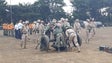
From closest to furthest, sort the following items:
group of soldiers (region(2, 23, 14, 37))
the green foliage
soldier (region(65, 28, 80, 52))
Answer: soldier (region(65, 28, 80, 52)), group of soldiers (region(2, 23, 14, 37)), the green foliage

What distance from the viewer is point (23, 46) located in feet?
82.9

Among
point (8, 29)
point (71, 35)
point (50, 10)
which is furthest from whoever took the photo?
point (50, 10)

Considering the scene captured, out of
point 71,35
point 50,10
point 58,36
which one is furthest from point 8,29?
point 50,10

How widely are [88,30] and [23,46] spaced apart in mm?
5176

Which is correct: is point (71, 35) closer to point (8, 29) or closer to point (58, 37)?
point (58, 37)

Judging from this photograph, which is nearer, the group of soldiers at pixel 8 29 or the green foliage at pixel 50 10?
the group of soldiers at pixel 8 29

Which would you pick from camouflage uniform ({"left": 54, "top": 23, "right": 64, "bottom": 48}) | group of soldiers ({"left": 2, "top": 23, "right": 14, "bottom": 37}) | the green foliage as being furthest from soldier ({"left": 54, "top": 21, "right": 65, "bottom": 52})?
the green foliage

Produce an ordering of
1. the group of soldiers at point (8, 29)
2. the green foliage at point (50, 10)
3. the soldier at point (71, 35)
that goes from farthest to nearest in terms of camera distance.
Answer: the green foliage at point (50, 10), the group of soldiers at point (8, 29), the soldier at point (71, 35)

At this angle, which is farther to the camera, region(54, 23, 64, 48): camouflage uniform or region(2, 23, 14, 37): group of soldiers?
region(2, 23, 14, 37): group of soldiers

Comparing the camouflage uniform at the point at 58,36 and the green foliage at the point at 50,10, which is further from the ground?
the green foliage at the point at 50,10

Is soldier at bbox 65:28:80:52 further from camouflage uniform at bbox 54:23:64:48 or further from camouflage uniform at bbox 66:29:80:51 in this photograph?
camouflage uniform at bbox 54:23:64:48

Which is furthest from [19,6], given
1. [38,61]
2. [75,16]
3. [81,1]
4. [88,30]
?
[38,61]

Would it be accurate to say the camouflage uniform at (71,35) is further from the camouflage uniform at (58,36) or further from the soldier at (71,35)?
the camouflage uniform at (58,36)

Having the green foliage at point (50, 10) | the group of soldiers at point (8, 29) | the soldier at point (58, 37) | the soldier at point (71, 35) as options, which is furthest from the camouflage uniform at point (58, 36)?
the green foliage at point (50, 10)
